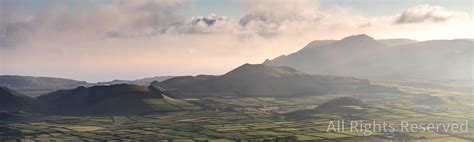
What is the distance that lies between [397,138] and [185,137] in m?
68.3

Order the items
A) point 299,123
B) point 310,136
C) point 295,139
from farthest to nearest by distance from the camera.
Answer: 1. point 299,123
2. point 310,136
3. point 295,139

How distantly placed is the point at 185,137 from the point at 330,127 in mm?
54440

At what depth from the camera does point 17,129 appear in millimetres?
198875

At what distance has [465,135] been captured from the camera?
158 meters

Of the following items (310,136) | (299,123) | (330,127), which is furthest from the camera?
(299,123)

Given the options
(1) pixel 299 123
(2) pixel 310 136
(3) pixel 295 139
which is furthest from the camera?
(1) pixel 299 123

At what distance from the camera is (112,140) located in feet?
534

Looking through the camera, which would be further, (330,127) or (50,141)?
Answer: (330,127)

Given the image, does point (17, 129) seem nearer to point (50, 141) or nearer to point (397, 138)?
point (50, 141)

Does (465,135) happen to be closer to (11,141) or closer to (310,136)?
(310,136)

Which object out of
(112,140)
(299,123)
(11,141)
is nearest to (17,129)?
(11,141)

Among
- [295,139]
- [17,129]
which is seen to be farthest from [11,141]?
[295,139]

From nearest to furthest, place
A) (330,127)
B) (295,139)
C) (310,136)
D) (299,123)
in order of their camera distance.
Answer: (295,139) → (310,136) → (330,127) → (299,123)

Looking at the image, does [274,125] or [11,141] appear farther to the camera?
[274,125]
